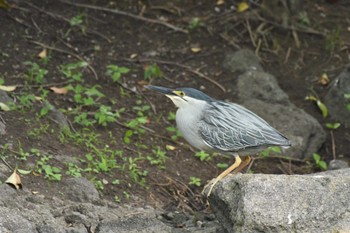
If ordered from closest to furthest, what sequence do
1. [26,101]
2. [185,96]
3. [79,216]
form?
[79,216], [185,96], [26,101]

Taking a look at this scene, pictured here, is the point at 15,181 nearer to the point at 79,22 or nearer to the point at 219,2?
the point at 79,22

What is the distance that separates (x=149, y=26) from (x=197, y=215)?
12.7ft

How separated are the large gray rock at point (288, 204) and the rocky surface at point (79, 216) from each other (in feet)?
2.42

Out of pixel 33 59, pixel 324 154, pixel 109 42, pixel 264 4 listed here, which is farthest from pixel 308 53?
pixel 33 59

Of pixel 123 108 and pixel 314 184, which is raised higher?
pixel 314 184

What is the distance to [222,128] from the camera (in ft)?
22.4

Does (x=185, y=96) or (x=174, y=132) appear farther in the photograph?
(x=174, y=132)

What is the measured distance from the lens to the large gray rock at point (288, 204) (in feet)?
18.0

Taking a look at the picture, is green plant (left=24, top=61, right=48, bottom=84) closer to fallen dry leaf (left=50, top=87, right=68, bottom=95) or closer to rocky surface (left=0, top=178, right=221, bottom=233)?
fallen dry leaf (left=50, top=87, right=68, bottom=95)

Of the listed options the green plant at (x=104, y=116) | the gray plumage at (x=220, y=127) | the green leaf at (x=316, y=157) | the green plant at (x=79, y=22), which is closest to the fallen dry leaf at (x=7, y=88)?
the green plant at (x=104, y=116)

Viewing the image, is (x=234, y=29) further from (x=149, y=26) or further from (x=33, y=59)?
(x=33, y=59)

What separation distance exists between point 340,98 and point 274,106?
78 cm

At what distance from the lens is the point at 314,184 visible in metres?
5.71

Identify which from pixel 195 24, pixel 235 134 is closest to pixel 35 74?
pixel 195 24
